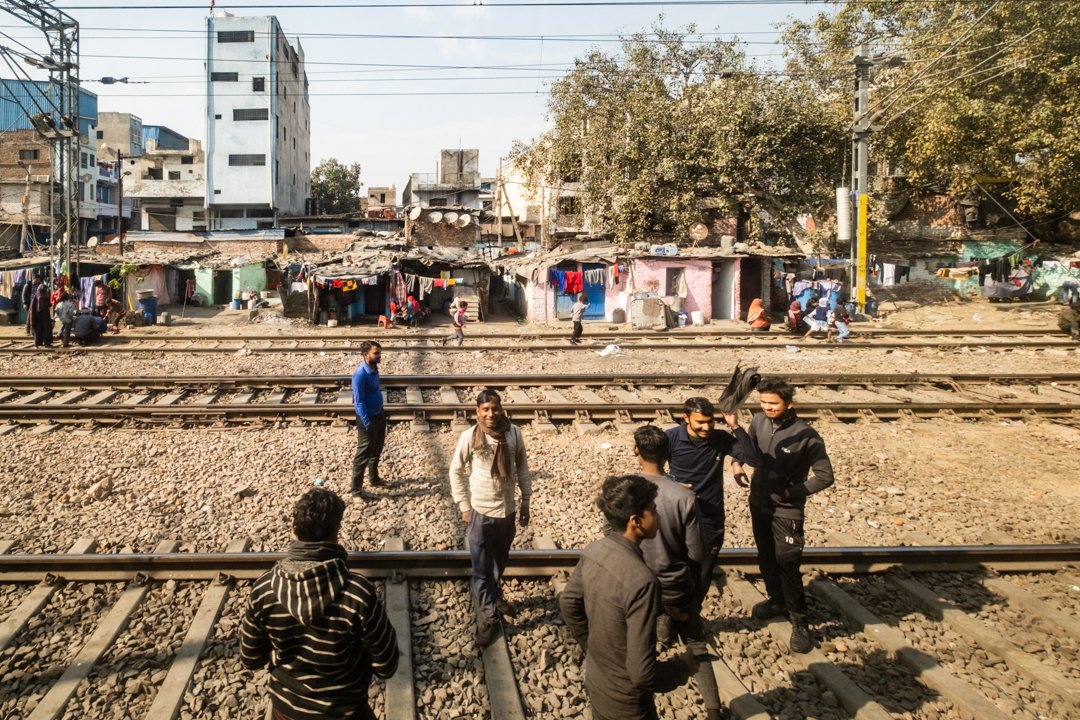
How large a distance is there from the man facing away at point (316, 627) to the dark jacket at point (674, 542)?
1.65m

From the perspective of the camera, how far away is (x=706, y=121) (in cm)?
2662

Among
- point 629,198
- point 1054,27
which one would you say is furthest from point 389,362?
point 1054,27

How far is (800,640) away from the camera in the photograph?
4.88 metres

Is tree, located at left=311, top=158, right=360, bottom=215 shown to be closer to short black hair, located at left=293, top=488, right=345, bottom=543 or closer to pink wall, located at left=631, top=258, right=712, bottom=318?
pink wall, located at left=631, top=258, right=712, bottom=318

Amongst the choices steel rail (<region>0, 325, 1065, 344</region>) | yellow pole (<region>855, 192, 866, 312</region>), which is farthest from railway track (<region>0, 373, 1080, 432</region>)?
yellow pole (<region>855, 192, 866, 312</region>)

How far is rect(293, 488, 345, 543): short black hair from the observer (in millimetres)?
2988

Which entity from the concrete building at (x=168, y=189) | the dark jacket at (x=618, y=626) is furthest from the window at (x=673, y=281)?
the concrete building at (x=168, y=189)

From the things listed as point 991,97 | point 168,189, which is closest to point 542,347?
point 991,97

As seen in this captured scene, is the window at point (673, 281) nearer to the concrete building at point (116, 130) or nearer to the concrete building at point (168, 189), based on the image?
the concrete building at point (168, 189)

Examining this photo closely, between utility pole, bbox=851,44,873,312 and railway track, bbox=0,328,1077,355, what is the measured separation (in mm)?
3890

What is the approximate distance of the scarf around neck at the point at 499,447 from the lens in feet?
16.1

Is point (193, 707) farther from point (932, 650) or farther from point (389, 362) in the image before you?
point (389, 362)

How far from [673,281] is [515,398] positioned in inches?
572

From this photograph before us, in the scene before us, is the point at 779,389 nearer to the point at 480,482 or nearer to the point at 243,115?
the point at 480,482
